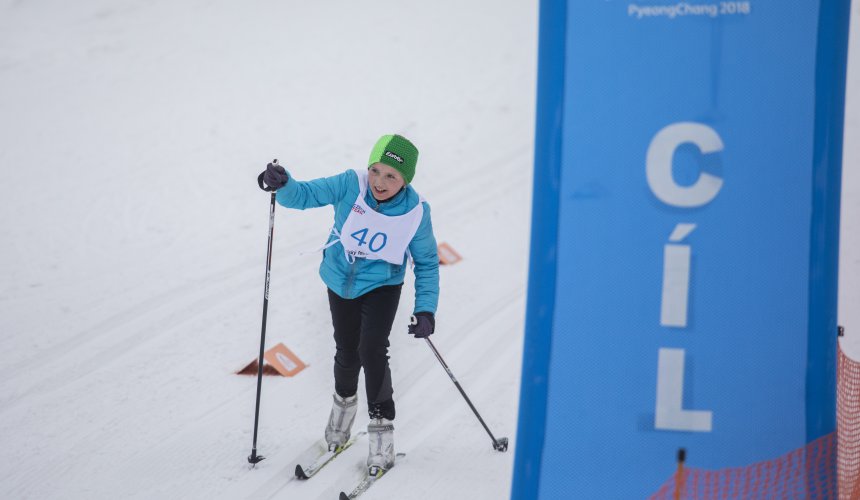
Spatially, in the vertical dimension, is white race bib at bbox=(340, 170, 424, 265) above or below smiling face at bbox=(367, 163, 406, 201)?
below

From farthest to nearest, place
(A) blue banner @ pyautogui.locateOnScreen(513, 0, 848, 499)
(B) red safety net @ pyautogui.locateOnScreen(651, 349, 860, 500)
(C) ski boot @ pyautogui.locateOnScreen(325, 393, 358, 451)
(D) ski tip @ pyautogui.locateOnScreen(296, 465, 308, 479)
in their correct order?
(C) ski boot @ pyautogui.locateOnScreen(325, 393, 358, 451) < (D) ski tip @ pyautogui.locateOnScreen(296, 465, 308, 479) < (B) red safety net @ pyautogui.locateOnScreen(651, 349, 860, 500) < (A) blue banner @ pyautogui.locateOnScreen(513, 0, 848, 499)

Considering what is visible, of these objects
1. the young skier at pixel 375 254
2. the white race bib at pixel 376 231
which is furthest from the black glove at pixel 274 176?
the white race bib at pixel 376 231

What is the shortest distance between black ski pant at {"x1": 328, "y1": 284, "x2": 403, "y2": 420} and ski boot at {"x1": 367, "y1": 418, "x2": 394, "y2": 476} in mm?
38

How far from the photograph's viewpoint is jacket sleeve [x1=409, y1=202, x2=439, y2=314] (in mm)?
3766

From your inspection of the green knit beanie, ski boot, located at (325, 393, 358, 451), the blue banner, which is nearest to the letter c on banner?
the blue banner

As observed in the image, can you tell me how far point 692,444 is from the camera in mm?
2488

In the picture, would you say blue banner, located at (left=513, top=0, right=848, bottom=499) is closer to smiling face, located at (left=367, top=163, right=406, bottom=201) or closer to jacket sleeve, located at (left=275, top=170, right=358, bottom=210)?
smiling face, located at (left=367, top=163, right=406, bottom=201)

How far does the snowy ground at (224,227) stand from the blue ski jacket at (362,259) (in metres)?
0.90

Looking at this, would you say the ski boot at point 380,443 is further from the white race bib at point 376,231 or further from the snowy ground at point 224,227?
the white race bib at point 376,231

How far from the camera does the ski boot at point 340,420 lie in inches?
163

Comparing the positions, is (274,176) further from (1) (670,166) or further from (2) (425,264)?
(1) (670,166)

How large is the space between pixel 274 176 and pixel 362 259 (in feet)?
1.80

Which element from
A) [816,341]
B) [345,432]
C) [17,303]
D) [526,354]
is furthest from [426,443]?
[17,303]

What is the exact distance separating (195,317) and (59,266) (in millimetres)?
1495
